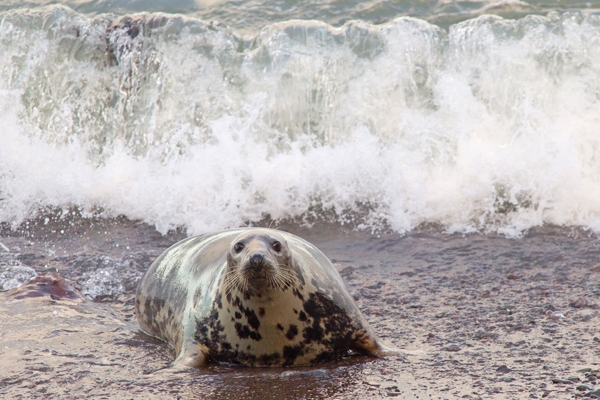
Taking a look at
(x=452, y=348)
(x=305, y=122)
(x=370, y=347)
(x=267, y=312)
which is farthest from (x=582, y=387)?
(x=305, y=122)

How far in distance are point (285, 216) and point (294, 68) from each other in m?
1.95

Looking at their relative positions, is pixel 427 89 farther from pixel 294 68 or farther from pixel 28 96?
pixel 28 96

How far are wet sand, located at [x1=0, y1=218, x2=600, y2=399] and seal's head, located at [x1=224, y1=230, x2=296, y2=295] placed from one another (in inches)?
15.3

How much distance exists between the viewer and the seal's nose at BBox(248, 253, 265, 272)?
323 cm

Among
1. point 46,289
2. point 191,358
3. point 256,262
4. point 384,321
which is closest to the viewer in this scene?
point 256,262

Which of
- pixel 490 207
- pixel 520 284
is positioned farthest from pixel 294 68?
pixel 520 284

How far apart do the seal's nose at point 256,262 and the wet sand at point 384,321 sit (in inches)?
19.1

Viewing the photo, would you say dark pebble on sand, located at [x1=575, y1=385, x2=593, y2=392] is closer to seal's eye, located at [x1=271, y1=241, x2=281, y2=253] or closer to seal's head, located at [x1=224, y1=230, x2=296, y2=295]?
seal's head, located at [x1=224, y1=230, x2=296, y2=295]

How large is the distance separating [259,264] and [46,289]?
2196 millimetres

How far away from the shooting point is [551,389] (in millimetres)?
3084

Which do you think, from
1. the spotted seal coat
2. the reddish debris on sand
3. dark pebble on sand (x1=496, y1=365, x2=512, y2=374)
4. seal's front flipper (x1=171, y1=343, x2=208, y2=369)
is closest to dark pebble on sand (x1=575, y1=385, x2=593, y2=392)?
dark pebble on sand (x1=496, y1=365, x2=512, y2=374)

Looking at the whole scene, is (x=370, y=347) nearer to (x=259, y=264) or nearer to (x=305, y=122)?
(x=259, y=264)

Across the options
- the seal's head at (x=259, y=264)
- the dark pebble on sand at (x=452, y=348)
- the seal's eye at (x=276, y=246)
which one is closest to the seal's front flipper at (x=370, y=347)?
the dark pebble on sand at (x=452, y=348)

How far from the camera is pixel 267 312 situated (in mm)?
3412
